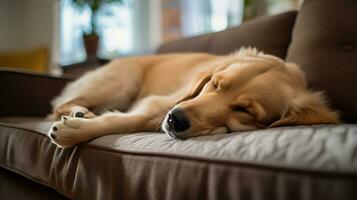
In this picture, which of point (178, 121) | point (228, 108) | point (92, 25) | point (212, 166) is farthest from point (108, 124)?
point (92, 25)

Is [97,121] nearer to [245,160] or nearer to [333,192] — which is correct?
[245,160]

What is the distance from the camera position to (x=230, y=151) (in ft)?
2.88

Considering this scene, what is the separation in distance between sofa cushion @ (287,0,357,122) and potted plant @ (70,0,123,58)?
2.30 metres

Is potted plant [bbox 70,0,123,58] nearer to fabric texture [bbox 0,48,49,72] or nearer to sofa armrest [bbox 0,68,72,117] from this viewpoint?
fabric texture [bbox 0,48,49,72]

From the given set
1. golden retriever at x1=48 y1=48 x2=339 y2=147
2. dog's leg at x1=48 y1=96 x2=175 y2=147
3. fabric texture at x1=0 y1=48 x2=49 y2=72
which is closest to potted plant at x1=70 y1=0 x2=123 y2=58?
fabric texture at x1=0 y1=48 x2=49 y2=72

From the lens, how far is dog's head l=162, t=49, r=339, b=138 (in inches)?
47.3

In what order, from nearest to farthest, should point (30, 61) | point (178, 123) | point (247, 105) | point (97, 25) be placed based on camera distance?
point (178, 123) < point (247, 105) < point (97, 25) < point (30, 61)

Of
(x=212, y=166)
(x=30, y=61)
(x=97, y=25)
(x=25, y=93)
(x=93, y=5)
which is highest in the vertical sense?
(x=93, y=5)

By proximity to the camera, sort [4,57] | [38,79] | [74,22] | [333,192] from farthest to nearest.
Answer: [74,22], [4,57], [38,79], [333,192]

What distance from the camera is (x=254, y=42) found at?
6.64ft

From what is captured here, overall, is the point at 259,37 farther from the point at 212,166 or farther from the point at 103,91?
the point at 212,166

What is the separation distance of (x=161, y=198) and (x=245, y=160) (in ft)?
0.80

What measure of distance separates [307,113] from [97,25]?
298cm

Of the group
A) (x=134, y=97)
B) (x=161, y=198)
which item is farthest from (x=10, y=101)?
(x=161, y=198)
